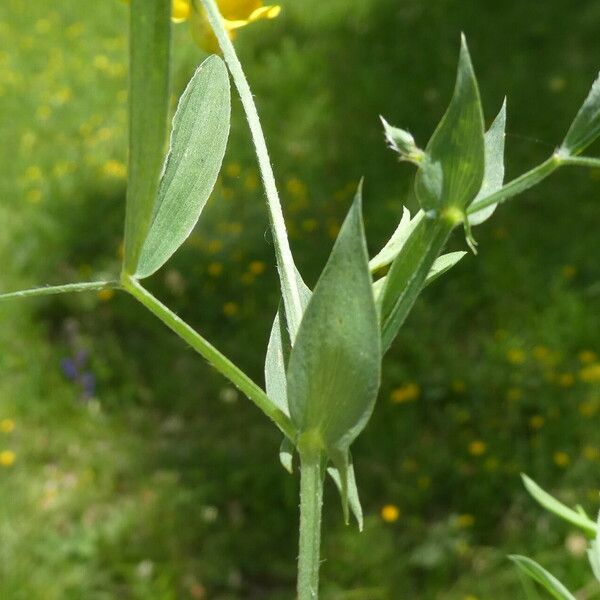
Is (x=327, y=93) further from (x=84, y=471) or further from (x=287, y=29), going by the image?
(x=84, y=471)

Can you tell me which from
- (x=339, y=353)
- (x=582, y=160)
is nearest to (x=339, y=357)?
(x=339, y=353)

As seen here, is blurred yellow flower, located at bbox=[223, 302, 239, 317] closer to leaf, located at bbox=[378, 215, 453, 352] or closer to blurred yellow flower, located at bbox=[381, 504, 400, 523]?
blurred yellow flower, located at bbox=[381, 504, 400, 523]

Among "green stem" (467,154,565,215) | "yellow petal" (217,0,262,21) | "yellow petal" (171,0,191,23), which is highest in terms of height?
"yellow petal" (217,0,262,21)

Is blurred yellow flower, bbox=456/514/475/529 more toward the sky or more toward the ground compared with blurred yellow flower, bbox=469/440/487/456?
more toward the ground

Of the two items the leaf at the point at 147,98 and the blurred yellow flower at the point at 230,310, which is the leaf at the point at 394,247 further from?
the blurred yellow flower at the point at 230,310

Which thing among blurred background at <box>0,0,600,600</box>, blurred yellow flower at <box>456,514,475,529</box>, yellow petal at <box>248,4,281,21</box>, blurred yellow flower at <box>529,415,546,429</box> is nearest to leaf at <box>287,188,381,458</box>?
yellow petal at <box>248,4,281,21</box>

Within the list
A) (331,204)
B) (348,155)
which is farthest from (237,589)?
(348,155)

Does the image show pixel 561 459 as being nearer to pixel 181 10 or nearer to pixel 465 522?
pixel 465 522
